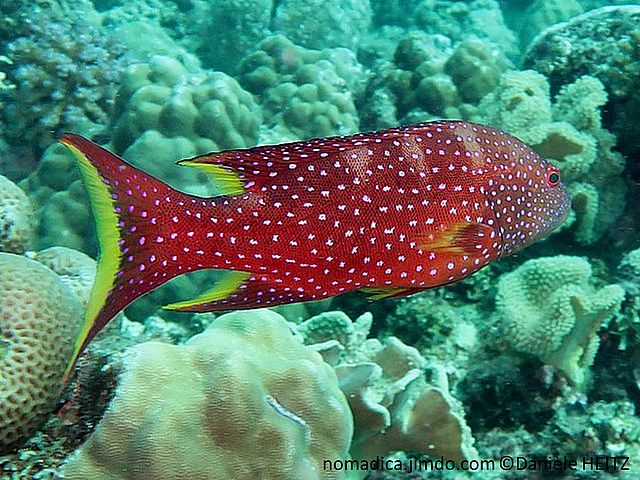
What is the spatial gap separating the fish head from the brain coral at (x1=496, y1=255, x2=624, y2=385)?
0.87m

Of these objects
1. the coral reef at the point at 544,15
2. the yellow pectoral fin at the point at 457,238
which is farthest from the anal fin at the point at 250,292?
the coral reef at the point at 544,15

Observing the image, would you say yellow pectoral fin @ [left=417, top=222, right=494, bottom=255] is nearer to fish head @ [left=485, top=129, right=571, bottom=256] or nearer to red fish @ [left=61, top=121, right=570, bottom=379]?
red fish @ [left=61, top=121, right=570, bottom=379]

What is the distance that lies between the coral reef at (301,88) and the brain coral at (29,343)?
A: 16.1 feet

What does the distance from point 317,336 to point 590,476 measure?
2575 millimetres

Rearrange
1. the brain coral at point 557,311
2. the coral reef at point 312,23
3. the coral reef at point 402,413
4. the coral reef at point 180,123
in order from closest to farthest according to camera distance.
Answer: the coral reef at point 402,413 < the brain coral at point 557,311 < the coral reef at point 180,123 < the coral reef at point 312,23

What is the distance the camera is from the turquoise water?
3418 millimetres

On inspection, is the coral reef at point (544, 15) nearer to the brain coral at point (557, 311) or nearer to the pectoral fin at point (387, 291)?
the brain coral at point (557, 311)

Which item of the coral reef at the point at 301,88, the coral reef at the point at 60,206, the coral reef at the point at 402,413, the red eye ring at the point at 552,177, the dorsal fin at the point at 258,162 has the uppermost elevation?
the dorsal fin at the point at 258,162

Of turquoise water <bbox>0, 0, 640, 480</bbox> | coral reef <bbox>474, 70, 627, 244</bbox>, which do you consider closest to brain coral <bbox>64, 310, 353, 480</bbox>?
turquoise water <bbox>0, 0, 640, 480</bbox>

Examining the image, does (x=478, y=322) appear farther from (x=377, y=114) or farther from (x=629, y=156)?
(x=377, y=114)

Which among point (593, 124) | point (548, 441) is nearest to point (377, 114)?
point (593, 124)

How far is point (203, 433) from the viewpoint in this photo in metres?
3.52

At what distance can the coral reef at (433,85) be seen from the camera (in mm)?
8477

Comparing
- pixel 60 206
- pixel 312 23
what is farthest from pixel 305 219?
pixel 312 23
